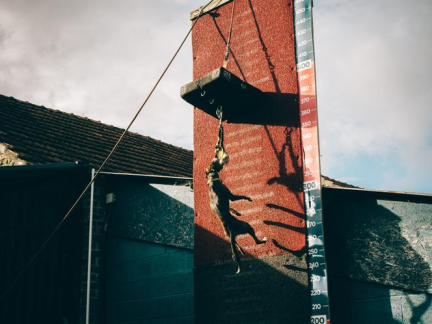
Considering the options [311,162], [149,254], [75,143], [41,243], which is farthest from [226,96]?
[75,143]

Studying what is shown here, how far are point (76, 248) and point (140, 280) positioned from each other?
4.05ft

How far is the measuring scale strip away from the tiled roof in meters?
4.35

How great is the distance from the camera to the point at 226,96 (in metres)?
5.68

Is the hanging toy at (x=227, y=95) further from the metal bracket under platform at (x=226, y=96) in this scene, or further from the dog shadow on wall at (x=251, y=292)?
the dog shadow on wall at (x=251, y=292)

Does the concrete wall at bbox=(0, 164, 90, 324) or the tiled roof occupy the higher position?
the tiled roof

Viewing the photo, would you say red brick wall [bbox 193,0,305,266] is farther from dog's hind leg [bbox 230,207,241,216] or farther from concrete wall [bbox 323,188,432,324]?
concrete wall [bbox 323,188,432,324]

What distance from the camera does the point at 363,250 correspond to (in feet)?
17.4

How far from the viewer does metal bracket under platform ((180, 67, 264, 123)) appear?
548 cm

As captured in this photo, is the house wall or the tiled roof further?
the tiled roof

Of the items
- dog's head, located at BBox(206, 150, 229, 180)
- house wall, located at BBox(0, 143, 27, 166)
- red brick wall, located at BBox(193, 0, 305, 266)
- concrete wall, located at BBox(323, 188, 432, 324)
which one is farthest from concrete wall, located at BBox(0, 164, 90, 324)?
concrete wall, located at BBox(323, 188, 432, 324)

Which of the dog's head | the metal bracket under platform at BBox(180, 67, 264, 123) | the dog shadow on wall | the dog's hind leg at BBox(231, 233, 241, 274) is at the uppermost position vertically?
the metal bracket under platform at BBox(180, 67, 264, 123)

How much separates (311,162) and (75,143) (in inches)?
217

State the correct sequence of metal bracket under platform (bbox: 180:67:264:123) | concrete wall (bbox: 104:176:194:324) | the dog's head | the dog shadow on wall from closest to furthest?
1. the dog shadow on wall
2. the dog's head
3. metal bracket under platform (bbox: 180:67:264:123)
4. concrete wall (bbox: 104:176:194:324)

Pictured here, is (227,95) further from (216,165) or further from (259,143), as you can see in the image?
(216,165)
